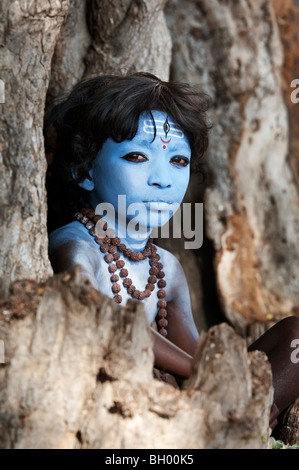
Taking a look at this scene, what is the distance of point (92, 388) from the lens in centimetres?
197

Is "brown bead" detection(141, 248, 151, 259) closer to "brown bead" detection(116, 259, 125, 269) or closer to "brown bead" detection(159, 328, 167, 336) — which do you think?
"brown bead" detection(116, 259, 125, 269)

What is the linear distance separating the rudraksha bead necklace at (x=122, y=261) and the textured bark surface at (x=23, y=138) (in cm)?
29


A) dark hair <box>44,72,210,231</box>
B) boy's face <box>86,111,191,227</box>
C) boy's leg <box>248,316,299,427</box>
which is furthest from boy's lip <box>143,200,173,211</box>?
boy's leg <box>248,316,299,427</box>

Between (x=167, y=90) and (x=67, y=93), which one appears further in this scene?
(x=67, y=93)

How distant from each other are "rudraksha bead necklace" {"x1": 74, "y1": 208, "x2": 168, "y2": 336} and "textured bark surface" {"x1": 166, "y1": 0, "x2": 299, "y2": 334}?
1.09 m

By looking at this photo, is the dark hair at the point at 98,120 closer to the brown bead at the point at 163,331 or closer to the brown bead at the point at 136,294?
the brown bead at the point at 136,294

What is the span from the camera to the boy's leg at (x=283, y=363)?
101 inches

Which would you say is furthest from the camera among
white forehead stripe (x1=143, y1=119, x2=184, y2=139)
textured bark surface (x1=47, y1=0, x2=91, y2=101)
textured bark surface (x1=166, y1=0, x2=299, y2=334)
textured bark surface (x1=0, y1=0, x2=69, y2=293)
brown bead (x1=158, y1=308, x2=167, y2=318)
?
textured bark surface (x1=166, y1=0, x2=299, y2=334)

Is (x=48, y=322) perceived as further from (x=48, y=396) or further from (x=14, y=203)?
(x=14, y=203)

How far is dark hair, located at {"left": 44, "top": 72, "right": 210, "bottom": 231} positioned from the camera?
2.61m

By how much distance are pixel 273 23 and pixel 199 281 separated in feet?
4.89

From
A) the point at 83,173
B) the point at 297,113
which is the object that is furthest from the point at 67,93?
the point at 297,113

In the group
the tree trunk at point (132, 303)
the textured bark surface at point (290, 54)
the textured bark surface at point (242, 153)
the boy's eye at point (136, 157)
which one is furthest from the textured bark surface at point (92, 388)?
the textured bark surface at point (290, 54)

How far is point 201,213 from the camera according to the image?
3881 mm
